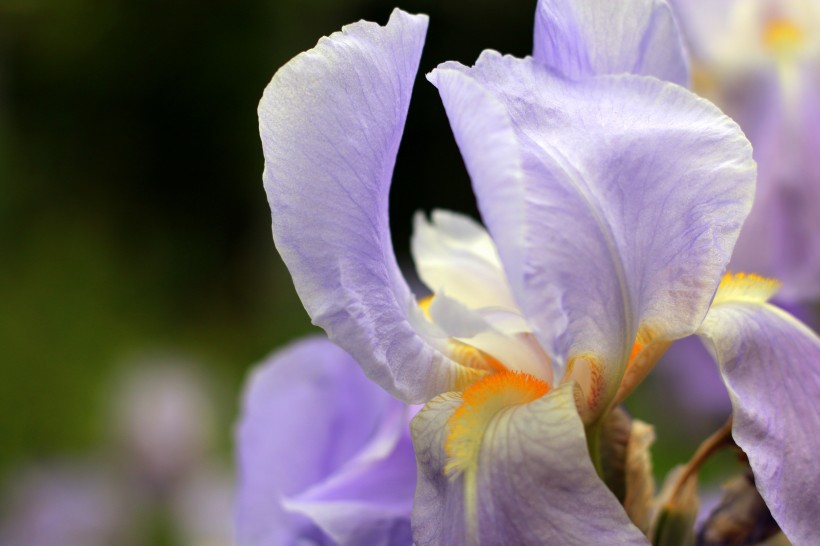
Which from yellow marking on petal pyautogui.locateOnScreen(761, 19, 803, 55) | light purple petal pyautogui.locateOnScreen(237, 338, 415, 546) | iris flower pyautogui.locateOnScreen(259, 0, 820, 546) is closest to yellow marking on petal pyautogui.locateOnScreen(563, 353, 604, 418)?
iris flower pyautogui.locateOnScreen(259, 0, 820, 546)

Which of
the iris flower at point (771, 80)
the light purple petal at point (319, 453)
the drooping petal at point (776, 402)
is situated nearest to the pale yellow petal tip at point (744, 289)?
the drooping petal at point (776, 402)

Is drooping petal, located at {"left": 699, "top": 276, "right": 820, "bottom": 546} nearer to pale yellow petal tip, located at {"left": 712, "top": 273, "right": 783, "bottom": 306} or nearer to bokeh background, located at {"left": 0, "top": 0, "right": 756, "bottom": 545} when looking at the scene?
pale yellow petal tip, located at {"left": 712, "top": 273, "right": 783, "bottom": 306}

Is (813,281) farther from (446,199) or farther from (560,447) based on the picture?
(446,199)

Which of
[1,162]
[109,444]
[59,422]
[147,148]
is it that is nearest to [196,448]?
[109,444]

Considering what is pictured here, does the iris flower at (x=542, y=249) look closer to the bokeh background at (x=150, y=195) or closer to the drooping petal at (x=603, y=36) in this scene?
the drooping petal at (x=603, y=36)

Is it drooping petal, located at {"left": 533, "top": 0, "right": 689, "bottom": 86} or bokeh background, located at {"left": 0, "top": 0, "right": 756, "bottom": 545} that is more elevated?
drooping petal, located at {"left": 533, "top": 0, "right": 689, "bottom": 86}

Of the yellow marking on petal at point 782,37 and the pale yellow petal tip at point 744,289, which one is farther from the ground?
the yellow marking on petal at point 782,37

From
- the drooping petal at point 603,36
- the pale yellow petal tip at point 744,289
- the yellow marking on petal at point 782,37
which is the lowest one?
the pale yellow petal tip at point 744,289
